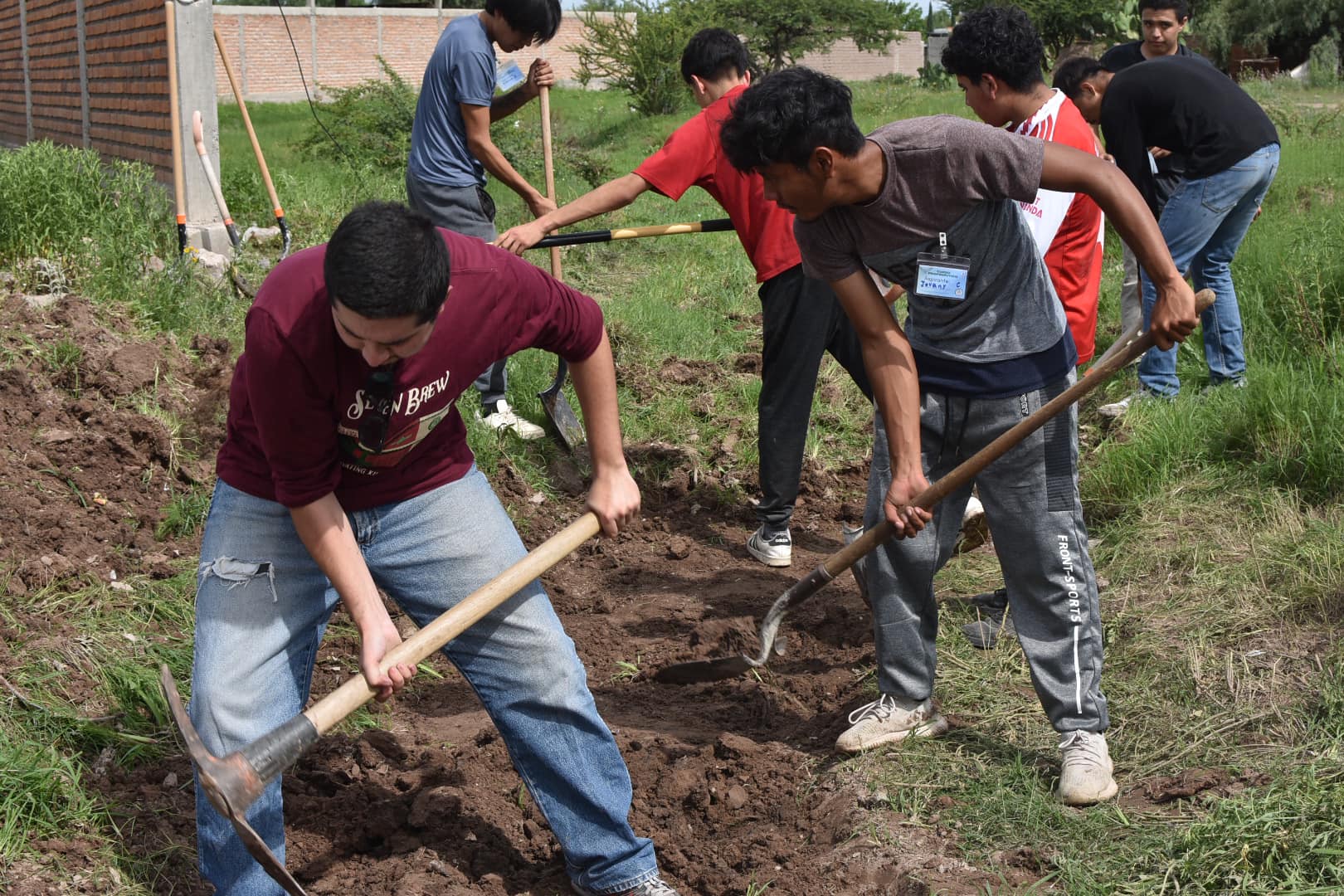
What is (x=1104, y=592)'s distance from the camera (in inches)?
168

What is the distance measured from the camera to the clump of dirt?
4.26 meters

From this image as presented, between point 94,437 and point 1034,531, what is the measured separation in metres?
3.84

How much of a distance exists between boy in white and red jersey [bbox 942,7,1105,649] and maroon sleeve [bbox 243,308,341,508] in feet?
7.55

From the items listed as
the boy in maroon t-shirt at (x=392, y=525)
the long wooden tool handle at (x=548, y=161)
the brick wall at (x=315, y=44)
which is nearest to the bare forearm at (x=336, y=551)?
the boy in maroon t-shirt at (x=392, y=525)

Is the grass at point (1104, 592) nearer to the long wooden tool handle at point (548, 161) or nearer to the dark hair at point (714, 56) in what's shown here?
the long wooden tool handle at point (548, 161)

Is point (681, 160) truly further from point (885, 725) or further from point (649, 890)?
point (649, 890)

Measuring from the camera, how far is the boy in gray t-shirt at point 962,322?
2.74m

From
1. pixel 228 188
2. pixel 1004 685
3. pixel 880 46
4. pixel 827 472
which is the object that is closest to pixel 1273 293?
pixel 827 472

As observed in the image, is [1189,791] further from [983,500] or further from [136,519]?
[136,519]

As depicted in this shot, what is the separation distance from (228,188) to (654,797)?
302 inches

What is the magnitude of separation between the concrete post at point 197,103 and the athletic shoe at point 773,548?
15.5 feet

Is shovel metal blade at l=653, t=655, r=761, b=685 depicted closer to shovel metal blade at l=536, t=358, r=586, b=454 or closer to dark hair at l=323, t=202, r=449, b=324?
dark hair at l=323, t=202, r=449, b=324

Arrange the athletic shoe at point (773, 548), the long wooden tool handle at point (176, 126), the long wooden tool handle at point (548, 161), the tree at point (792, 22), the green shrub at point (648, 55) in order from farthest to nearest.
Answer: the tree at point (792, 22) < the green shrub at point (648, 55) < the long wooden tool handle at point (176, 126) < the long wooden tool handle at point (548, 161) < the athletic shoe at point (773, 548)

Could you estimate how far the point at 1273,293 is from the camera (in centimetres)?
634
